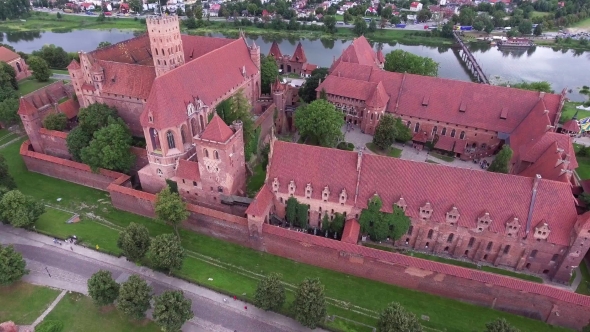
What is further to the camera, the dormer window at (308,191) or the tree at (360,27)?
the tree at (360,27)

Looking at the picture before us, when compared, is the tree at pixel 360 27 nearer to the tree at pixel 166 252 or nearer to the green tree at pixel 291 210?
the green tree at pixel 291 210

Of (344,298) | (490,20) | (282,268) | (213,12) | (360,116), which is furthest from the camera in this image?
(213,12)

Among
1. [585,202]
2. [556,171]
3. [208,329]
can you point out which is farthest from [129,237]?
[585,202]

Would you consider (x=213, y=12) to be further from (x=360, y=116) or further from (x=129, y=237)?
(x=129, y=237)

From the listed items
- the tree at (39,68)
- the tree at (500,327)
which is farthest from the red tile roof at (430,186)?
the tree at (39,68)

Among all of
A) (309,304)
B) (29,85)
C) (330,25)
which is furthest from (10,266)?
(330,25)

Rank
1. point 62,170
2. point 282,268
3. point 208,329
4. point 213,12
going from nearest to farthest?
point 208,329
point 282,268
point 62,170
point 213,12
